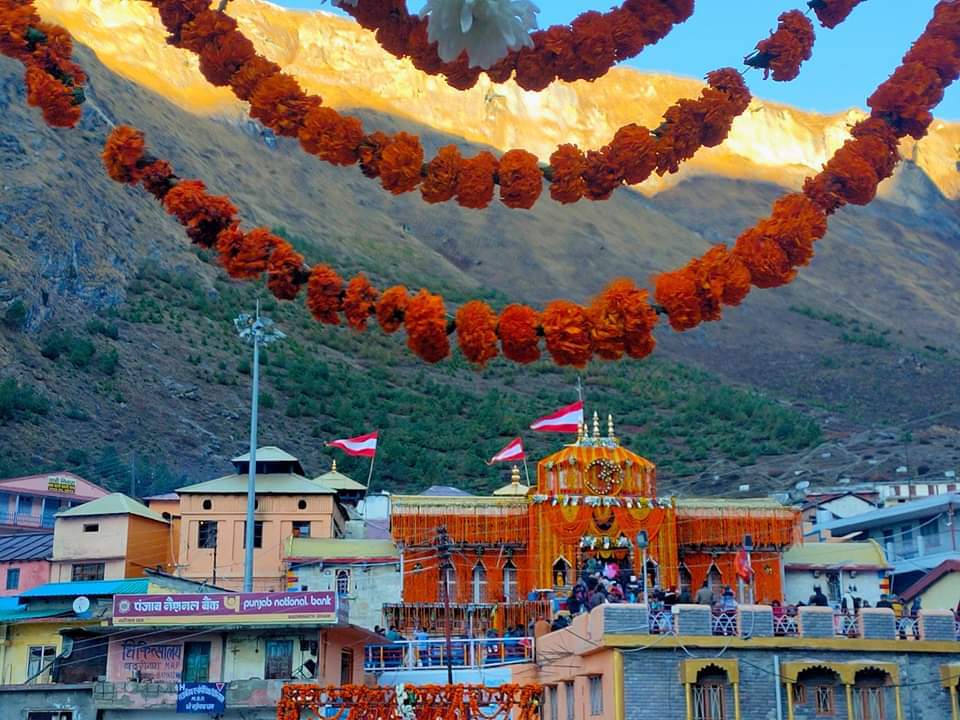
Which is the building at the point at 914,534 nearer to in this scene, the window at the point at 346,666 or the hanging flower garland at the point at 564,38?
Result: the window at the point at 346,666

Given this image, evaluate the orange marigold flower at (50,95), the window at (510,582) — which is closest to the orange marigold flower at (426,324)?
the orange marigold flower at (50,95)

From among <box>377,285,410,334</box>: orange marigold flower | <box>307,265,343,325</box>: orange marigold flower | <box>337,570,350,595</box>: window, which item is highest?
<box>337,570,350,595</box>: window

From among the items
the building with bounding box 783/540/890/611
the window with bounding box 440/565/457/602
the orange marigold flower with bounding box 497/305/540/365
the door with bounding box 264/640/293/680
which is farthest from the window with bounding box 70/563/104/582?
the orange marigold flower with bounding box 497/305/540/365

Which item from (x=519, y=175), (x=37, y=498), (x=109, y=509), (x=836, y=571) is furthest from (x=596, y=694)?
(x=37, y=498)

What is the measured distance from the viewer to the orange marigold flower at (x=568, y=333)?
26.3 ft

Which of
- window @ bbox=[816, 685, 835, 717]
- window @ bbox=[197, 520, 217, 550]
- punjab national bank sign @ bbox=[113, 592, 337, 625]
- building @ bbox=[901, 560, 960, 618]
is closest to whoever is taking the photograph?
window @ bbox=[816, 685, 835, 717]

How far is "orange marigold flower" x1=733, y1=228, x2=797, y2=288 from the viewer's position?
8328mm

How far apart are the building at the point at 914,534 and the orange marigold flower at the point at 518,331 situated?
103 ft

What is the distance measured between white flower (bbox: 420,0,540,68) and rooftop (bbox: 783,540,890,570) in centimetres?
3227

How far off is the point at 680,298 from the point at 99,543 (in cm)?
3114

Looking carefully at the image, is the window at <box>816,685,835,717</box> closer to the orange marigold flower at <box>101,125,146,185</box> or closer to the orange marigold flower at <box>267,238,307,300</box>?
the orange marigold flower at <box>267,238,307,300</box>

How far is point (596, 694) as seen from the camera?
845 inches

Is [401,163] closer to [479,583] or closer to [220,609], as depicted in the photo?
[220,609]

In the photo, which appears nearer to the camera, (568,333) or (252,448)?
(568,333)
